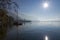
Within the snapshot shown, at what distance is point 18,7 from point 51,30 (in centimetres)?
78

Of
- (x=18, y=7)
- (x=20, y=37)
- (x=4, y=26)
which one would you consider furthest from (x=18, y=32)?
(x=18, y=7)

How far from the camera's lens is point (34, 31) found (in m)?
2.65

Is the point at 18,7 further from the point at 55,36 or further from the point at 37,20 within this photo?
the point at 55,36

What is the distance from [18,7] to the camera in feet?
8.79

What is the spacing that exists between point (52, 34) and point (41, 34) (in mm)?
210

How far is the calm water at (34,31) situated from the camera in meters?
2.61

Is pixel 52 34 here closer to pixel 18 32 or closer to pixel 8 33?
pixel 18 32

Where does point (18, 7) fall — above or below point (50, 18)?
above

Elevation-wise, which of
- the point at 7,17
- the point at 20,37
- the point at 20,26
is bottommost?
the point at 20,37

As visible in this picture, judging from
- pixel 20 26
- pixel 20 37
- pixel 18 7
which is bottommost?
pixel 20 37

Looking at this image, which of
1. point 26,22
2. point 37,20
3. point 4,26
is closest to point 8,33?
point 4,26

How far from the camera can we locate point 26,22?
2637 millimetres

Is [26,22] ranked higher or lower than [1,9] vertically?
lower

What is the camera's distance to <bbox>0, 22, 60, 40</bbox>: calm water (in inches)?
103
